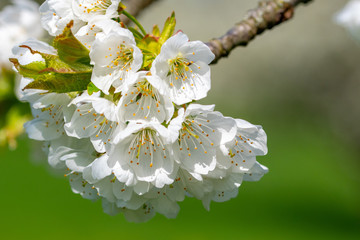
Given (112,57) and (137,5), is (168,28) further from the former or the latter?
(137,5)

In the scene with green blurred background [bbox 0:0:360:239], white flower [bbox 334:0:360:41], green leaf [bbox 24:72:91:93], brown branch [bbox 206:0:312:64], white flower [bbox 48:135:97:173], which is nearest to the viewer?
green leaf [bbox 24:72:91:93]

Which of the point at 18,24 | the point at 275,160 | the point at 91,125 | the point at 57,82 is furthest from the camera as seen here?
the point at 275,160

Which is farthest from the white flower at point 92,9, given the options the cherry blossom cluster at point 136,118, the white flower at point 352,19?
the white flower at point 352,19

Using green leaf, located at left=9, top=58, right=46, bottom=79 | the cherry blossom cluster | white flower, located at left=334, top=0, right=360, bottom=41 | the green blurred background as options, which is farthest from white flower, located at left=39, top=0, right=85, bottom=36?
white flower, located at left=334, top=0, right=360, bottom=41

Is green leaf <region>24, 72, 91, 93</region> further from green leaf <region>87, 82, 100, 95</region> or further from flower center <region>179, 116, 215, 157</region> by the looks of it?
flower center <region>179, 116, 215, 157</region>

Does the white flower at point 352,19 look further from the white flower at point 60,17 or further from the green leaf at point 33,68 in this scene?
the green leaf at point 33,68

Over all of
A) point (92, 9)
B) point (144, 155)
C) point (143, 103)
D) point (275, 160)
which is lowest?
point (275, 160)

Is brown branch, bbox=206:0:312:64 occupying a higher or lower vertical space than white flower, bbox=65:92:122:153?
higher

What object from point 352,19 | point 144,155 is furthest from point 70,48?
point 352,19

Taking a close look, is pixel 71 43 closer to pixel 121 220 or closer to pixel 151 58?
pixel 151 58
